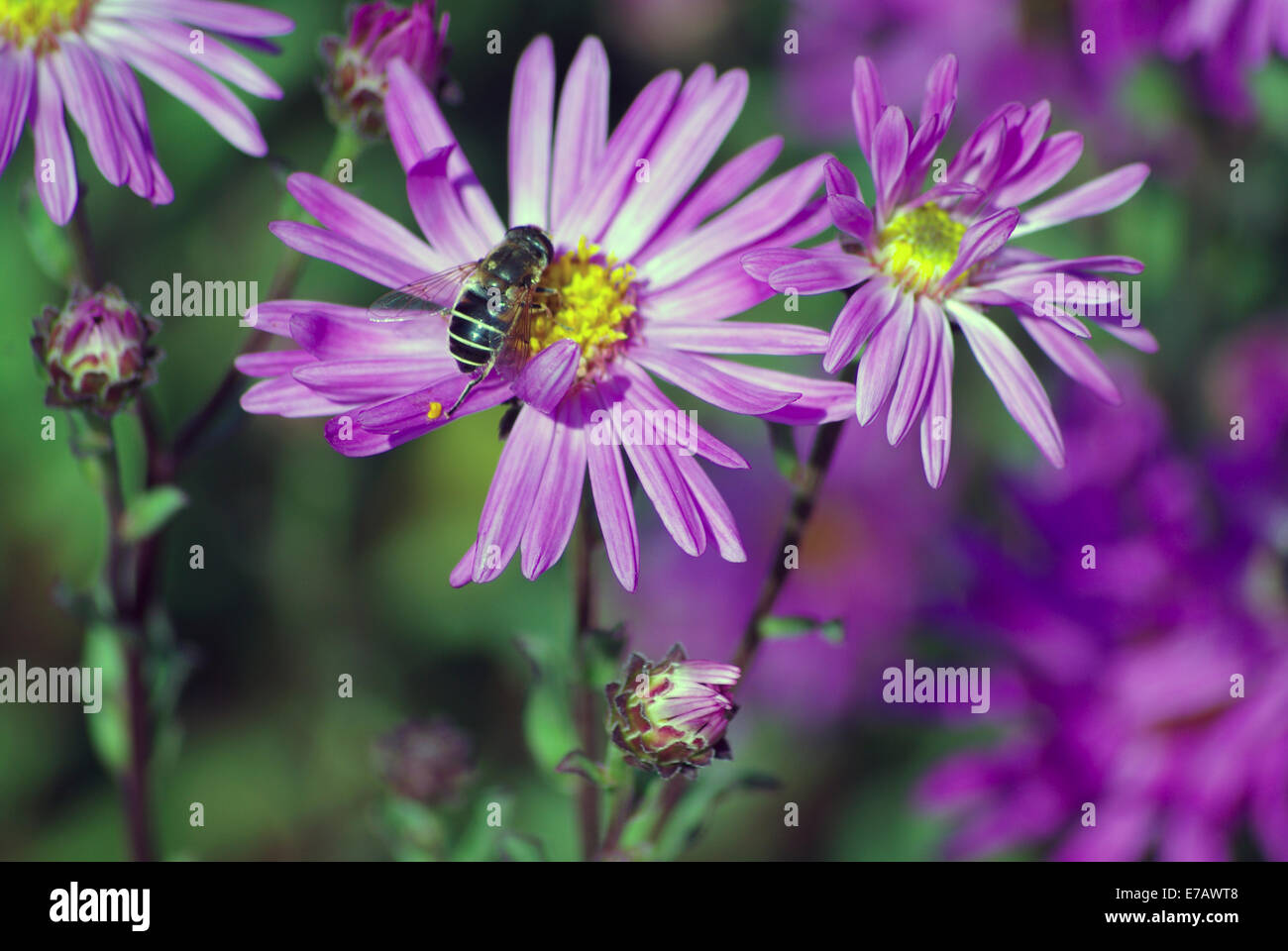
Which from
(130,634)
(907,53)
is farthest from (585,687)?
(907,53)

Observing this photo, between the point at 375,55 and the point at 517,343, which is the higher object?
the point at 375,55

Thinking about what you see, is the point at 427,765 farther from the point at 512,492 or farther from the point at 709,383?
the point at 709,383

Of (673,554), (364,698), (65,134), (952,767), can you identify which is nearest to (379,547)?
(364,698)

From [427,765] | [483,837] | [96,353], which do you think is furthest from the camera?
[427,765]

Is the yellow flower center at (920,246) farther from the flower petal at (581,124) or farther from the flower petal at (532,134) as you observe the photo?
the flower petal at (532,134)

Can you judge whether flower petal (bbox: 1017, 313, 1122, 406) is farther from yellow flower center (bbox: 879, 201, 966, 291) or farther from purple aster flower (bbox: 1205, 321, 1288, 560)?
purple aster flower (bbox: 1205, 321, 1288, 560)

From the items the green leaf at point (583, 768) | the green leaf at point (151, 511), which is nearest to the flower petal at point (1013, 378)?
the green leaf at point (583, 768)

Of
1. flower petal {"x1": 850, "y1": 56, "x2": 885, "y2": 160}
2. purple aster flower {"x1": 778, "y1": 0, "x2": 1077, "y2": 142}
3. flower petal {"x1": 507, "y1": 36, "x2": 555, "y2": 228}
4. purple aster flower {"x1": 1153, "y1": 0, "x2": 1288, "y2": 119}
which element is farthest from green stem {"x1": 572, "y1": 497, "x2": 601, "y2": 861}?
purple aster flower {"x1": 778, "y1": 0, "x2": 1077, "y2": 142}
